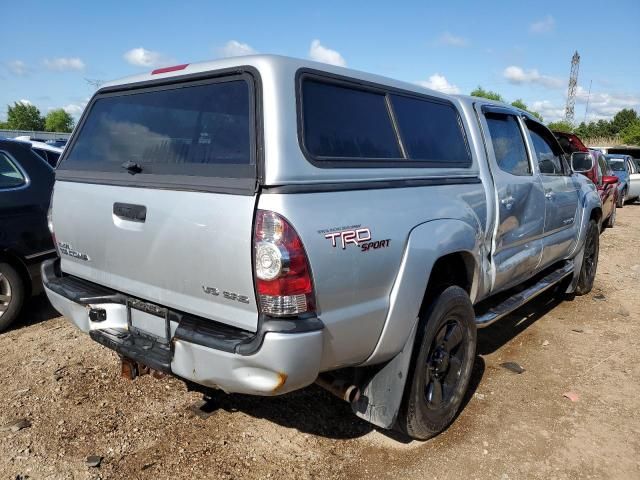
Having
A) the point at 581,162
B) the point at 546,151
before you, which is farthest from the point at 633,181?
the point at 546,151

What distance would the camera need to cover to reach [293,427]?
317cm

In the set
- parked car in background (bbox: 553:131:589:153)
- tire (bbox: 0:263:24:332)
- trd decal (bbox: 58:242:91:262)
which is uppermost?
parked car in background (bbox: 553:131:589:153)

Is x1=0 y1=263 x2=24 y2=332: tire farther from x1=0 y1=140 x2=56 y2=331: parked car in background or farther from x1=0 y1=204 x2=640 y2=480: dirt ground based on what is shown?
x1=0 y1=204 x2=640 y2=480: dirt ground

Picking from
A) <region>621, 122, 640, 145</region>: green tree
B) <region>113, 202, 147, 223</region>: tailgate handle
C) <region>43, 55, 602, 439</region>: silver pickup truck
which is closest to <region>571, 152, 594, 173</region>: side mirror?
<region>43, 55, 602, 439</region>: silver pickup truck

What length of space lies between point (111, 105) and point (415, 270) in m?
2.03

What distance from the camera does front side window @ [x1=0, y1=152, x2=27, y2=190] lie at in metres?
4.64

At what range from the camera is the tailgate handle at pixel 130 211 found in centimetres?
248

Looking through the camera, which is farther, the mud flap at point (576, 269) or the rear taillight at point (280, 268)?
the mud flap at point (576, 269)

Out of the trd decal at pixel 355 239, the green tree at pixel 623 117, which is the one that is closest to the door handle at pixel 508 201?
the trd decal at pixel 355 239

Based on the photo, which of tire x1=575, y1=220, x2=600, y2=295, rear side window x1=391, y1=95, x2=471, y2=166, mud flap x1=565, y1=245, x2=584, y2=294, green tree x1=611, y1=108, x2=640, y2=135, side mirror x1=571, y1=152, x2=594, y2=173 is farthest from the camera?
green tree x1=611, y1=108, x2=640, y2=135

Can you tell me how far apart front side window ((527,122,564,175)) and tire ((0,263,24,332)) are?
4624 millimetres

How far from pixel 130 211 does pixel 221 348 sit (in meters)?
0.86

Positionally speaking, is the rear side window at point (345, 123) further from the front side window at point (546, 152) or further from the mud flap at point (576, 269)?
the mud flap at point (576, 269)

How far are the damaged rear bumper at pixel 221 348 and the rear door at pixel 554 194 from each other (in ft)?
10.2
